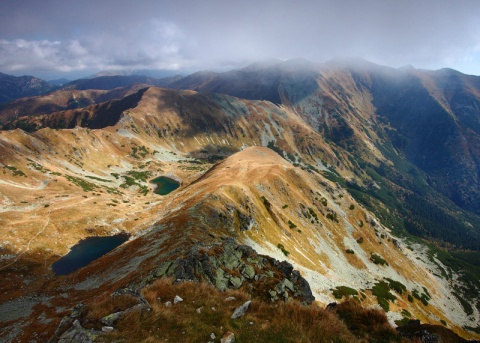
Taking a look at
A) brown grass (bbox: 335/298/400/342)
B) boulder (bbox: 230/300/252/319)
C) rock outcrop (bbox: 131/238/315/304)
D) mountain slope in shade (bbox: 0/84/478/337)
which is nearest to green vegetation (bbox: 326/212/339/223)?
mountain slope in shade (bbox: 0/84/478/337)

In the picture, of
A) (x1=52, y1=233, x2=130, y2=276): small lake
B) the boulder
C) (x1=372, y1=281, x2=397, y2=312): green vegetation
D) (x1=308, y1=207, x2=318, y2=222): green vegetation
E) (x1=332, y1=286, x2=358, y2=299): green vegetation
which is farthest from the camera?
(x1=308, y1=207, x2=318, y2=222): green vegetation

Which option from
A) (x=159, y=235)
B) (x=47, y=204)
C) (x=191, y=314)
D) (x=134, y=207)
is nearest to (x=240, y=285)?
(x=191, y=314)

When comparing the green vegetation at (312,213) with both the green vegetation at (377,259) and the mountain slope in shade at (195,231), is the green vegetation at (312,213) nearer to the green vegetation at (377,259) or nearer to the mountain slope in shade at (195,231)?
the mountain slope in shade at (195,231)

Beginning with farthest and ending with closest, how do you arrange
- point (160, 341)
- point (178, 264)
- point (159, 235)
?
1. point (159, 235)
2. point (178, 264)
3. point (160, 341)

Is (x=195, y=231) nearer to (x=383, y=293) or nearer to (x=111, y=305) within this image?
(x=111, y=305)

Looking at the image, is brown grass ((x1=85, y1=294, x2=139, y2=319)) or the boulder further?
the boulder

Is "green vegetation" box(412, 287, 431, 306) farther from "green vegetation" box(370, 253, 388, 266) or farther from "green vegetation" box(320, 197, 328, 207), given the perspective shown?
"green vegetation" box(320, 197, 328, 207)

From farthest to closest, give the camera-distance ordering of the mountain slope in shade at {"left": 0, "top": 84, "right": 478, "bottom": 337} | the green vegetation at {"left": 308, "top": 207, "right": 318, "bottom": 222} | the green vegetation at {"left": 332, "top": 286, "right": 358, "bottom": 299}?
the green vegetation at {"left": 308, "top": 207, "right": 318, "bottom": 222}, the green vegetation at {"left": 332, "top": 286, "right": 358, "bottom": 299}, the mountain slope in shade at {"left": 0, "top": 84, "right": 478, "bottom": 337}

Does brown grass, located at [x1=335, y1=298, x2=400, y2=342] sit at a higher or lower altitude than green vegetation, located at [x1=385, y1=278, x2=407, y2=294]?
higher

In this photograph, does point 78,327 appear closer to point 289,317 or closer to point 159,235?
point 289,317
